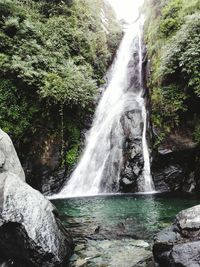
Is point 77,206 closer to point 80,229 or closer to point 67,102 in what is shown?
point 80,229

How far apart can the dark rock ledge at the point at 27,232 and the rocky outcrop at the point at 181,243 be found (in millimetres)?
1729

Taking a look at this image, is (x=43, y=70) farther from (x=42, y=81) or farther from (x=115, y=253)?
(x=115, y=253)

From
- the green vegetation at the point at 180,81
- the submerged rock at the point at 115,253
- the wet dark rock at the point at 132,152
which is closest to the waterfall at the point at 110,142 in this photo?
the wet dark rock at the point at 132,152

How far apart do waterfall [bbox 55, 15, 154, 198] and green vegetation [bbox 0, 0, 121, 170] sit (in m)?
0.82

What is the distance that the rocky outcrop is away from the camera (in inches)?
170

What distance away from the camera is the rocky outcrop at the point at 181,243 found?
14.2 ft

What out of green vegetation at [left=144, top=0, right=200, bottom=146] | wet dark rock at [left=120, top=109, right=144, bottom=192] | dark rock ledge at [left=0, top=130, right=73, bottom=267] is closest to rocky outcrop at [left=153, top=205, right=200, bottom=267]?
dark rock ledge at [left=0, top=130, right=73, bottom=267]

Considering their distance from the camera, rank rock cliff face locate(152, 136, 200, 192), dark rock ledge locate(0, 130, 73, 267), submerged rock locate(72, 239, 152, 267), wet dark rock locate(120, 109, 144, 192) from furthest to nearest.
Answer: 1. wet dark rock locate(120, 109, 144, 192)
2. rock cliff face locate(152, 136, 200, 192)
3. submerged rock locate(72, 239, 152, 267)
4. dark rock ledge locate(0, 130, 73, 267)

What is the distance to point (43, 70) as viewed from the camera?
1412 cm

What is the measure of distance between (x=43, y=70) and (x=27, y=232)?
10.2 m

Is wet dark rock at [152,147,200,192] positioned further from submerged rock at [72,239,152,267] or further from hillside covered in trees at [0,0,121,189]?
submerged rock at [72,239,152,267]

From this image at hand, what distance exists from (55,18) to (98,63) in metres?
3.60

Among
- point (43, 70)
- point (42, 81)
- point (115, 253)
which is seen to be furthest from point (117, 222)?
point (43, 70)

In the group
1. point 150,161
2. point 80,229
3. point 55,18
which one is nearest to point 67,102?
point 150,161
